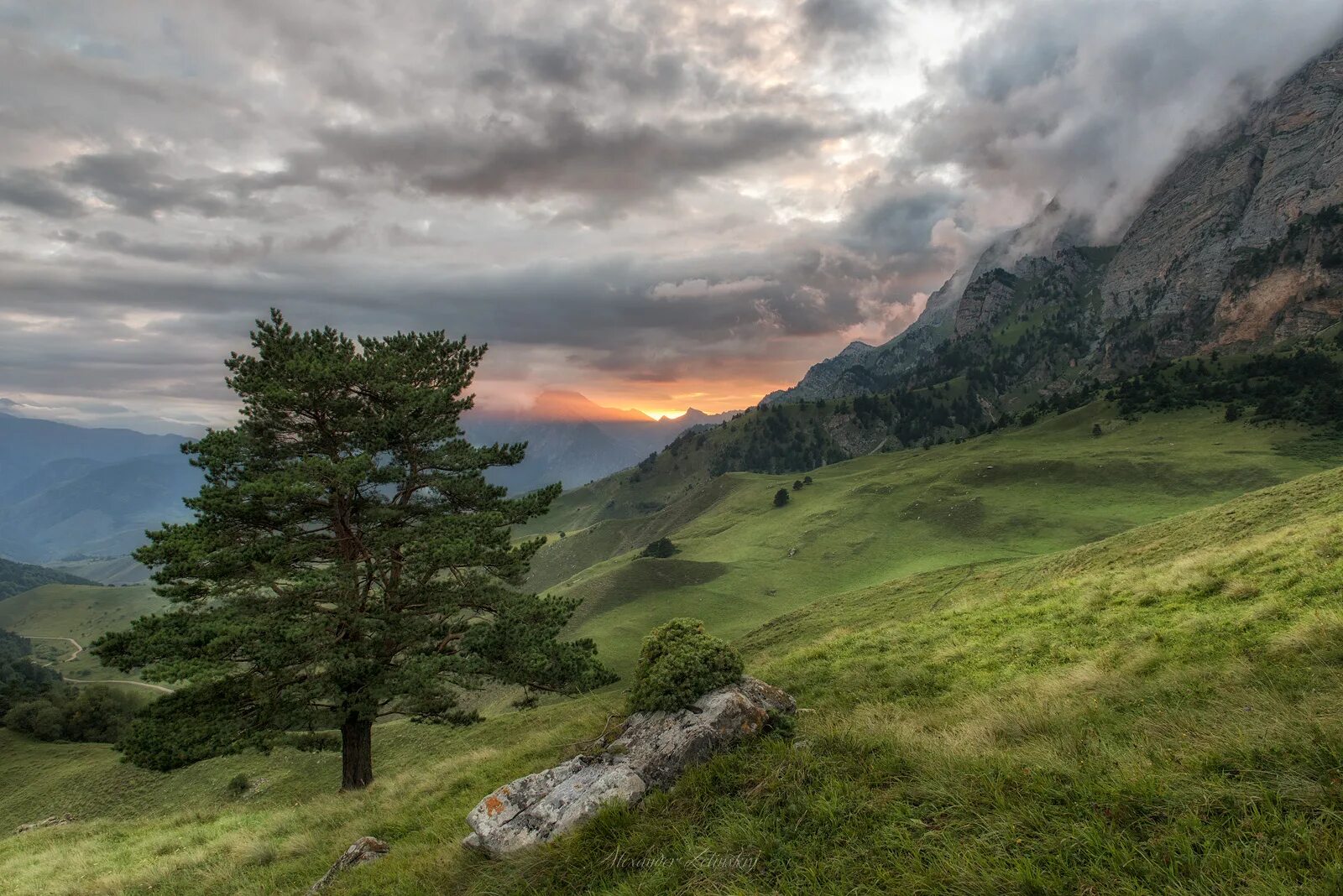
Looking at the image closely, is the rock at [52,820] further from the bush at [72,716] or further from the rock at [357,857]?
the rock at [357,857]

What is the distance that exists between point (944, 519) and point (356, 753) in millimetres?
101087

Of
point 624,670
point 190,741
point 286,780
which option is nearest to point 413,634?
point 190,741

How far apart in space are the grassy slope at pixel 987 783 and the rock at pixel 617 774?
48 centimetres

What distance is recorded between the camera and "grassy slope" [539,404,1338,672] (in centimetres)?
8131

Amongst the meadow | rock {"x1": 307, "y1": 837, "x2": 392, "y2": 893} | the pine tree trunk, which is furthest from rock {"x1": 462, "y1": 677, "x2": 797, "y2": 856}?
the pine tree trunk

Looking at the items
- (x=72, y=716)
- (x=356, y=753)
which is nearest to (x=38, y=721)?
(x=72, y=716)

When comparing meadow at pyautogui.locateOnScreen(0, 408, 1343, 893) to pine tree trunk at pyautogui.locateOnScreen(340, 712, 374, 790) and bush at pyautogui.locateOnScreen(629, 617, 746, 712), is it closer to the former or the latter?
bush at pyautogui.locateOnScreen(629, 617, 746, 712)

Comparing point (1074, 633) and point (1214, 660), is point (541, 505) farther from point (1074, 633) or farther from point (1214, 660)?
point (1214, 660)

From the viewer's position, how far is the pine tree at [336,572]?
19.5 metres

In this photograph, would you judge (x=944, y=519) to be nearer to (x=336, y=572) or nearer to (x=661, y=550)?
(x=661, y=550)

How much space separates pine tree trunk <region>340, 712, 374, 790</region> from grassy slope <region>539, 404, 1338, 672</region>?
140 feet

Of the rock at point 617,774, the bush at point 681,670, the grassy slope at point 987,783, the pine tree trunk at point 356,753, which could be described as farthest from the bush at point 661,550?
the rock at point 617,774

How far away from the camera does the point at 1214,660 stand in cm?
1059

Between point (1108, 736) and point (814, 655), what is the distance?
1258 cm
